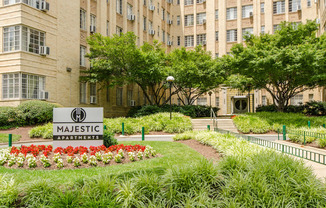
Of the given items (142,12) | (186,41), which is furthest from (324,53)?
(186,41)

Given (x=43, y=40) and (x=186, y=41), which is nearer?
(x=43, y=40)

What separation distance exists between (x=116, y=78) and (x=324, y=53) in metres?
17.8

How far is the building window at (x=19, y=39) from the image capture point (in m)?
20.1

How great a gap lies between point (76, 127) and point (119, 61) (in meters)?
16.8

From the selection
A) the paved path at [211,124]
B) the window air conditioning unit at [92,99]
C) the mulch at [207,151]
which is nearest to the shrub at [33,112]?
the window air conditioning unit at [92,99]

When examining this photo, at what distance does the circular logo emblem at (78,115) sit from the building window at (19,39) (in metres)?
13.7

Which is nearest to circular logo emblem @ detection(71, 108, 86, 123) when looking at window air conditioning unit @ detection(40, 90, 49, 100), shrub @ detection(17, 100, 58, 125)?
shrub @ detection(17, 100, 58, 125)

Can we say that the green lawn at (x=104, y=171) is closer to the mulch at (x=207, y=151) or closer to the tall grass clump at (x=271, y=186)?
the mulch at (x=207, y=151)

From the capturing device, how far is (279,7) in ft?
128

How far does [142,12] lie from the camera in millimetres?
36969

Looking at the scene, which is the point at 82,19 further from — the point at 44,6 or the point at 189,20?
the point at 189,20

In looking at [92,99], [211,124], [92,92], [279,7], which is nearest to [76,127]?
[211,124]

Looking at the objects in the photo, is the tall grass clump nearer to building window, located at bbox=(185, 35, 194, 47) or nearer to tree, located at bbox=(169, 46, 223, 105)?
tree, located at bbox=(169, 46, 223, 105)

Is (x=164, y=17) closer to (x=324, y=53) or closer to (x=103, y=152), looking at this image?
(x=324, y=53)
